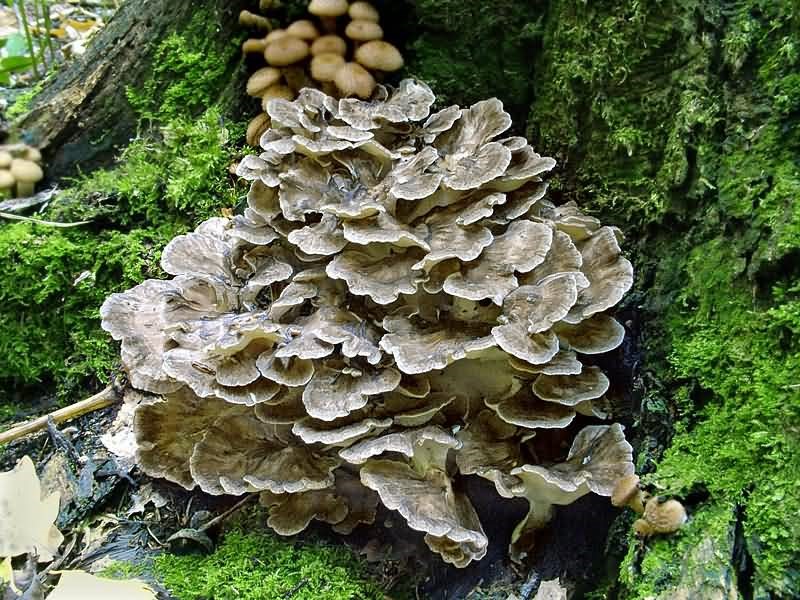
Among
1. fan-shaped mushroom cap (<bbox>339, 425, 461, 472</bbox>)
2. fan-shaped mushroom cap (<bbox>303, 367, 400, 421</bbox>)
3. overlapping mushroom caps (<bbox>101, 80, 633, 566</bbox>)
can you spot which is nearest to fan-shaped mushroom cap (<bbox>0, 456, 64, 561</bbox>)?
overlapping mushroom caps (<bbox>101, 80, 633, 566</bbox>)

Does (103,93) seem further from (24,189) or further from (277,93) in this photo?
(277,93)

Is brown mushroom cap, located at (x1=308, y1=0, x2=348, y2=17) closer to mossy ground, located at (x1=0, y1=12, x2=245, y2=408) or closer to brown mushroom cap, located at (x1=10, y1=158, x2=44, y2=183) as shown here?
mossy ground, located at (x1=0, y1=12, x2=245, y2=408)

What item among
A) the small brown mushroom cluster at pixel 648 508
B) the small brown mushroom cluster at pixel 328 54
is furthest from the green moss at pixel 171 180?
the small brown mushroom cluster at pixel 648 508

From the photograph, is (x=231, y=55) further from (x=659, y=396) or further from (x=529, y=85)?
(x=659, y=396)

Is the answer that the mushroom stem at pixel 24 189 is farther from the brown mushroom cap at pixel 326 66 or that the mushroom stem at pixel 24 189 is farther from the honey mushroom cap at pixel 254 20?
the brown mushroom cap at pixel 326 66

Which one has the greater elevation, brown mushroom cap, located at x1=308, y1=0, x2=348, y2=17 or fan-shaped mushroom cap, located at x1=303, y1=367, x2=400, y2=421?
brown mushroom cap, located at x1=308, y1=0, x2=348, y2=17

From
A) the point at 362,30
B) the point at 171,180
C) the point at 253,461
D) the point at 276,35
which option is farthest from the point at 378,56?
the point at 253,461
